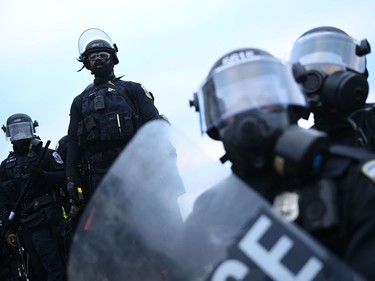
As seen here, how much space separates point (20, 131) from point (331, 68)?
4.42 m

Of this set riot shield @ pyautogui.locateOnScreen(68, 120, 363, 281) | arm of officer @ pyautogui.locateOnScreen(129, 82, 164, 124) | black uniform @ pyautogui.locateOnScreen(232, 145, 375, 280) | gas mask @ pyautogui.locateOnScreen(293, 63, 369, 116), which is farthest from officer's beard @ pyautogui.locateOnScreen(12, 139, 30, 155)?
black uniform @ pyautogui.locateOnScreen(232, 145, 375, 280)

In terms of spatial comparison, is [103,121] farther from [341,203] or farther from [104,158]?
[341,203]

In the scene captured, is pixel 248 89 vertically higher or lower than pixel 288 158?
higher

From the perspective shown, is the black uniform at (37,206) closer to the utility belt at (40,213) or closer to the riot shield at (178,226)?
the utility belt at (40,213)

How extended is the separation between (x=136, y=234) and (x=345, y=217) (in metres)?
0.61

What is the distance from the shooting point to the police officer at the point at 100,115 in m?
4.54

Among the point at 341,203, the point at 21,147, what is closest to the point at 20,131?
the point at 21,147

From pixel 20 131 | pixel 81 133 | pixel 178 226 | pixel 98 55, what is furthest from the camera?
pixel 20 131

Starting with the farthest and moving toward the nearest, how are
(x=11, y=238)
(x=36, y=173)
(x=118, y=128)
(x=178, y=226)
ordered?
1. (x=11, y=238)
2. (x=36, y=173)
3. (x=118, y=128)
4. (x=178, y=226)

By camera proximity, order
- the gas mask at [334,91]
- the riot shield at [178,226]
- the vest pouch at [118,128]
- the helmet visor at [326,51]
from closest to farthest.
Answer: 1. the riot shield at [178,226]
2. the gas mask at [334,91]
3. the helmet visor at [326,51]
4. the vest pouch at [118,128]

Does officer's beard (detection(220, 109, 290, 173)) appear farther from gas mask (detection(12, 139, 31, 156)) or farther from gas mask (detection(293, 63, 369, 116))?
gas mask (detection(12, 139, 31, 156))

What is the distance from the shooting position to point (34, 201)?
6.16 meters

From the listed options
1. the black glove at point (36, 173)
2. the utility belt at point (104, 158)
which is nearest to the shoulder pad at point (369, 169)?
the utility belt at point (104, 158)

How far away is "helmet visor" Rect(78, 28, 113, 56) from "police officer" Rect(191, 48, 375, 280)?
2.99 meters
